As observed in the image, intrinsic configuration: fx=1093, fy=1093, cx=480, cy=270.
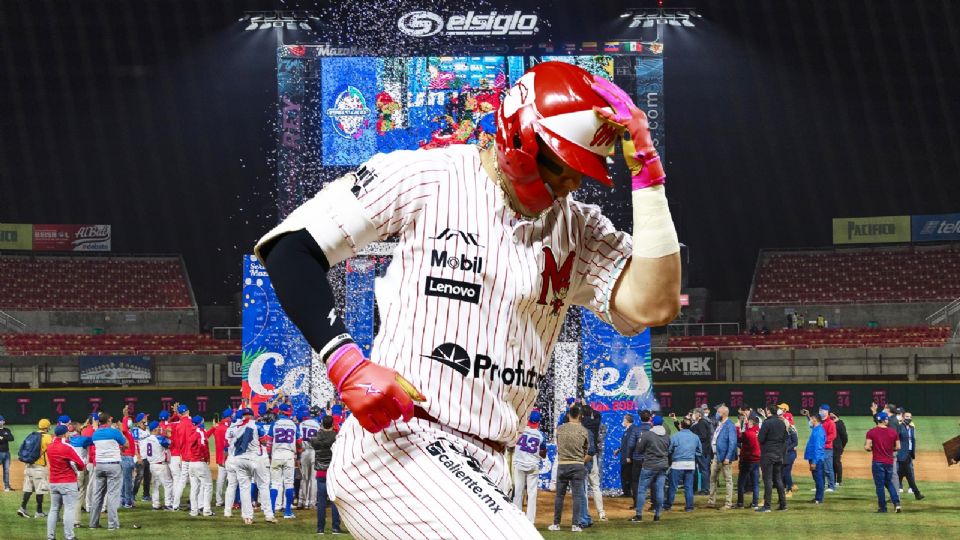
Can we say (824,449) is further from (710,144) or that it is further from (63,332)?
(63,332)

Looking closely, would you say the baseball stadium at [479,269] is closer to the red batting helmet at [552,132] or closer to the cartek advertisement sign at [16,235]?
the red batting helmet at [552,132]

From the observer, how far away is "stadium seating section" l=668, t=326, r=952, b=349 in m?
36.9

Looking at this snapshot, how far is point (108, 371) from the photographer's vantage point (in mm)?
35844

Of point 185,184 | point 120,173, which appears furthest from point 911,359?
point 120,173

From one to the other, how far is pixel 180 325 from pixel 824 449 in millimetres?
29962

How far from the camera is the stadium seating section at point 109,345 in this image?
37500mm

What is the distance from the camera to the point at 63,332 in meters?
41.8

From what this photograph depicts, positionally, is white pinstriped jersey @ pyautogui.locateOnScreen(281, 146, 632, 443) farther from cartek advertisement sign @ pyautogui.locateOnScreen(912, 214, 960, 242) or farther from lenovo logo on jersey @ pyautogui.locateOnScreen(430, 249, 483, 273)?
cartek advertisement sign @ pyautogui.locateOnScreen(912, 214, 960, 242)

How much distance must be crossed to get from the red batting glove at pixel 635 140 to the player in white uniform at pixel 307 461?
13.5 metres

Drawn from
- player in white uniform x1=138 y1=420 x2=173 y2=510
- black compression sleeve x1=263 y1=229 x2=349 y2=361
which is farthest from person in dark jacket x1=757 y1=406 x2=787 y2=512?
black compression sleeve x1=263 y1=229 x2=349 y2=361

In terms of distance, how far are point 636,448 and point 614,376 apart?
263 cm

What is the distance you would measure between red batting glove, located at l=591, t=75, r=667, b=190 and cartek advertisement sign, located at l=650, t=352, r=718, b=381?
3407 centimetres

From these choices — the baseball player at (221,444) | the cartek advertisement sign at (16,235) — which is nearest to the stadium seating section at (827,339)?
the baseball player at (221,444)

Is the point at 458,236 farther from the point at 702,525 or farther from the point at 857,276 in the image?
the point at 857,276
